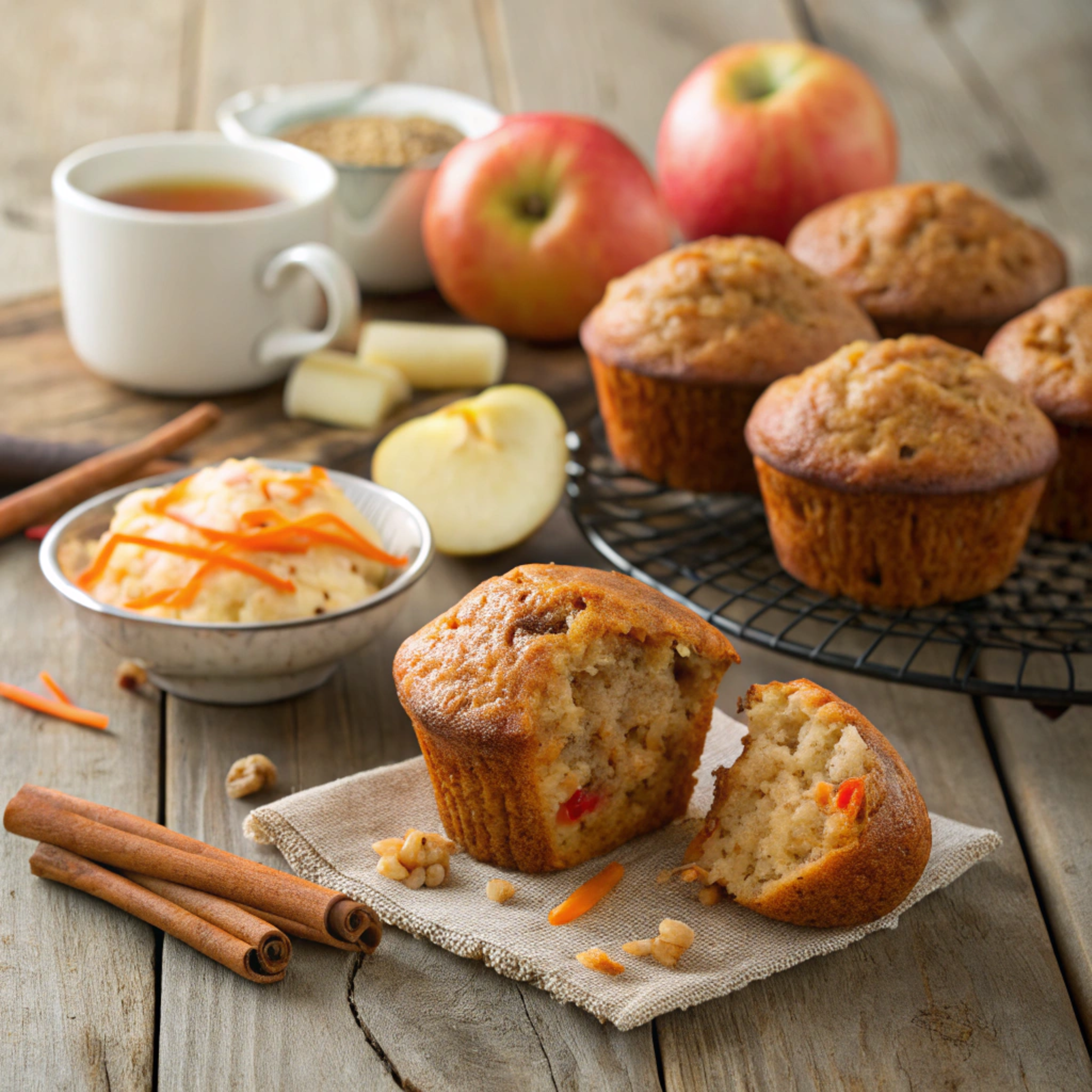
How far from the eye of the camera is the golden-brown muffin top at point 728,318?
256 centimetres

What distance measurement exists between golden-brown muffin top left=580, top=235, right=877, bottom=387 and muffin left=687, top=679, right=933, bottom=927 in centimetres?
99

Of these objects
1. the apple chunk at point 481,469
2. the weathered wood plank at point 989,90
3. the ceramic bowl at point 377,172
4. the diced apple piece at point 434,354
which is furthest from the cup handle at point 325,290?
the weathered wood plank at point 989,90

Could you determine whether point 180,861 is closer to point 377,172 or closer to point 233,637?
point 233,637

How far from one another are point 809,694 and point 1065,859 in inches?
17.7

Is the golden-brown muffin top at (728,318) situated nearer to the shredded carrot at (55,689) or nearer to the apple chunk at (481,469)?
the apple chunk at (481,469)

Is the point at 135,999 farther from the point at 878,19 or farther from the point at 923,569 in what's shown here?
the point at 878,19

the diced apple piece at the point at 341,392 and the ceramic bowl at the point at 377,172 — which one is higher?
the ceramic bowl at the point at 377,172

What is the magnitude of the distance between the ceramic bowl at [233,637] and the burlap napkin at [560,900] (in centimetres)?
23

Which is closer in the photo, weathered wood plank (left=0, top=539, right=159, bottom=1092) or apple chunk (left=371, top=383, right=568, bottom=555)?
weathered wood plank (left=0, top=539, right=159, bottom=1092)

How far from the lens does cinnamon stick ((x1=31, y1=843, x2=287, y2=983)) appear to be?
1542 millimetres

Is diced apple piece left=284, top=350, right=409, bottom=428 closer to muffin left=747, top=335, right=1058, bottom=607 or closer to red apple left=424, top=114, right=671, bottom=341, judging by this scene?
red apple left=424, top=114, right=671, bottom=341

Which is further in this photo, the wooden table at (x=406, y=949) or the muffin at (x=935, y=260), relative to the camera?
the muffin at (x=935, y=260)

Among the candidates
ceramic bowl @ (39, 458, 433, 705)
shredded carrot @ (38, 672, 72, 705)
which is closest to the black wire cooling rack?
ceramic bowl @ (39, 458, 433, 705)

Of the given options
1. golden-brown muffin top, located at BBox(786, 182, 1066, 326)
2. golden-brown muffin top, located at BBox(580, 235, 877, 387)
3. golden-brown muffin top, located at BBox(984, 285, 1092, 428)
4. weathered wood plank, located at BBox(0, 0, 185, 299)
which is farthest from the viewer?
weathered wood plank, located at BBox(0, 0, 185, 299)
